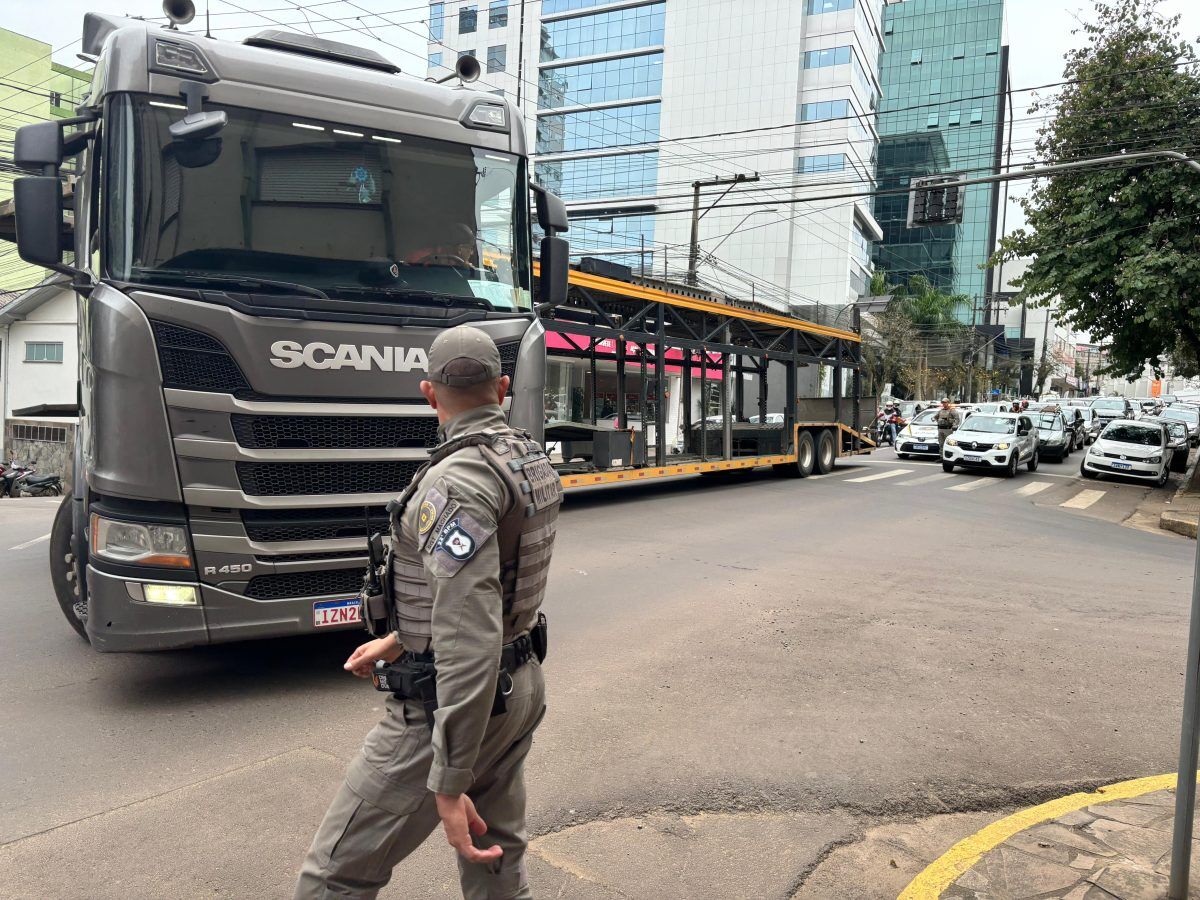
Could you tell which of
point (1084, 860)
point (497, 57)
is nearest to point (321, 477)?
point (1084, 860)

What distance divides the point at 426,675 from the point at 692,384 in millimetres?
14539

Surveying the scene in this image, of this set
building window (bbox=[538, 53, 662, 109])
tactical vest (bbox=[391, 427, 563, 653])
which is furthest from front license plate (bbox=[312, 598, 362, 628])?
building window (bbox=[538, 53, 662, 109])

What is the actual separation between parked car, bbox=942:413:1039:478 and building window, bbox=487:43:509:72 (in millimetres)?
55394

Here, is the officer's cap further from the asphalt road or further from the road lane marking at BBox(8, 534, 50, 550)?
the road lane marking at BBox(8, 534, 50, 550)

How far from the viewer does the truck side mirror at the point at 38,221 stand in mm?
4281

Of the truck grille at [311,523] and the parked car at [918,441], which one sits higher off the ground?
the truck grille at [311,523]

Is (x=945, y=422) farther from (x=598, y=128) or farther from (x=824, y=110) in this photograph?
(x=598, y=128)

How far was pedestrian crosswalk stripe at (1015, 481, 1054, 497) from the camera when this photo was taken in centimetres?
1751

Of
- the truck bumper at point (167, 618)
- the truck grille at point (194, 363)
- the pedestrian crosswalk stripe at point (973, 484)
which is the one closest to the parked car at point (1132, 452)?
the pedestrian crosswalk stripe at point (973, 484)

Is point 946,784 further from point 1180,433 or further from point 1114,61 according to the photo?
point 1180,433

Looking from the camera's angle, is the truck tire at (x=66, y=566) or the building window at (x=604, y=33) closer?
the truck tire at (x=66, y=566)

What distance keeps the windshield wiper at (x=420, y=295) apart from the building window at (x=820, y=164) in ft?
184

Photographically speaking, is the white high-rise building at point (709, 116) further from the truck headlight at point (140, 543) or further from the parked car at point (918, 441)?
the truck headlight at point (140, 543)

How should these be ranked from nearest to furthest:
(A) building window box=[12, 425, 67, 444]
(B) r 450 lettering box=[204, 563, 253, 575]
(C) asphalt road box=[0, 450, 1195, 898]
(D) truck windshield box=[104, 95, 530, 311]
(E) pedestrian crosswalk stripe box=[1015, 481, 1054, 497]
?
(C) asphalt road box=[0, 450, 1195, 898]
(B) r 450 lettering box=[204, 563, 253, 575]
(D) truck windshield box=[104, 95, 530, 311]
(E) pedestrian crosswalk stripe box=[1015, 481, 1054, 497]
(A) building window box=[12, 425, 67, 444]
